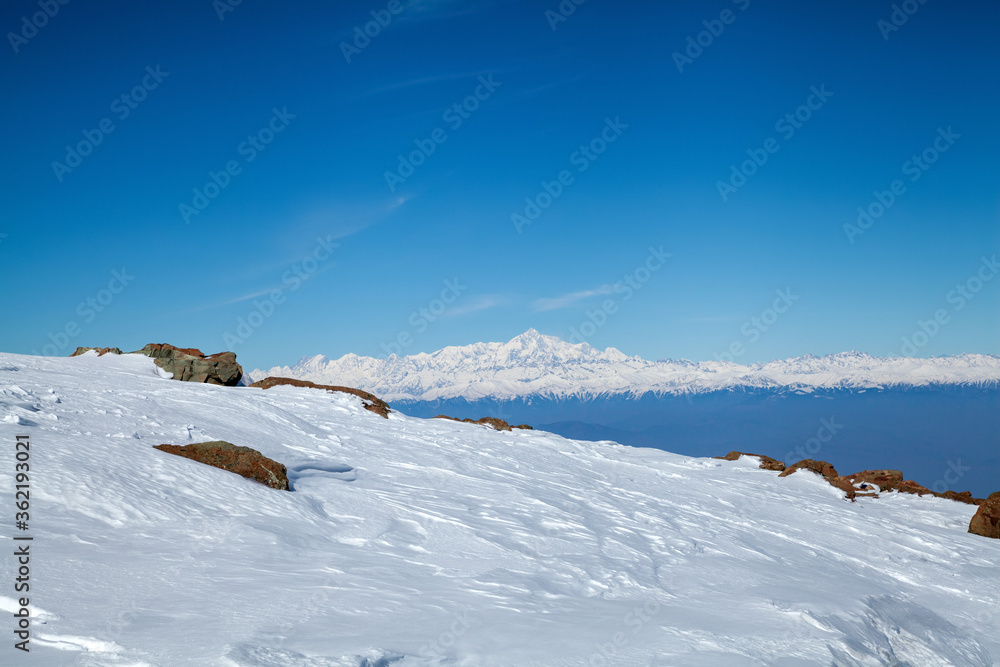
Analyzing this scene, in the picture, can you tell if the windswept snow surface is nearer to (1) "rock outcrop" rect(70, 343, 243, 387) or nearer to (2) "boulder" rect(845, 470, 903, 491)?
(2) "boulder" rect(845, 470, 903, 491)

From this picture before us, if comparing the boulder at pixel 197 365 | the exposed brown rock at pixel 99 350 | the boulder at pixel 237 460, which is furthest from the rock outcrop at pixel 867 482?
the exposed brown rock at pixel 99 350

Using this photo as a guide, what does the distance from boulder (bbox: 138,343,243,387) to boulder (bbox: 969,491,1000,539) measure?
35258mm

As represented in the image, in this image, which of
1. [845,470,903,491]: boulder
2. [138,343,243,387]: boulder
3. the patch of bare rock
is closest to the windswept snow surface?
the patch of bare rock

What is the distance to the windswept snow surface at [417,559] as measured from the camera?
657cm

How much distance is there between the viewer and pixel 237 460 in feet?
45.5

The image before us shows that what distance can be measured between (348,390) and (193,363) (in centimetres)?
914

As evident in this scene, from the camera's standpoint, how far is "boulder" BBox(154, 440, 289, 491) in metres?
13.6

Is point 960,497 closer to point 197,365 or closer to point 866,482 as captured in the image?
point 866,482

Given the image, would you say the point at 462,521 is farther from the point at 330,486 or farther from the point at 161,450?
the point at 161,450

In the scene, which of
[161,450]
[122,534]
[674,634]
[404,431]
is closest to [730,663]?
[674,634]

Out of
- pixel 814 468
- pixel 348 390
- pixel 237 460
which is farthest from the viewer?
pixel 348 390

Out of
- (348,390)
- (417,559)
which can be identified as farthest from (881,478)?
(417,559)

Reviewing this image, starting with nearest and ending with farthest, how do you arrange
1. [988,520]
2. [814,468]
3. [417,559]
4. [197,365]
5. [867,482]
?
[417,559] < [988,520] < [814,468] < [867,482] < [197,365]

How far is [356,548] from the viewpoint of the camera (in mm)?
10922
